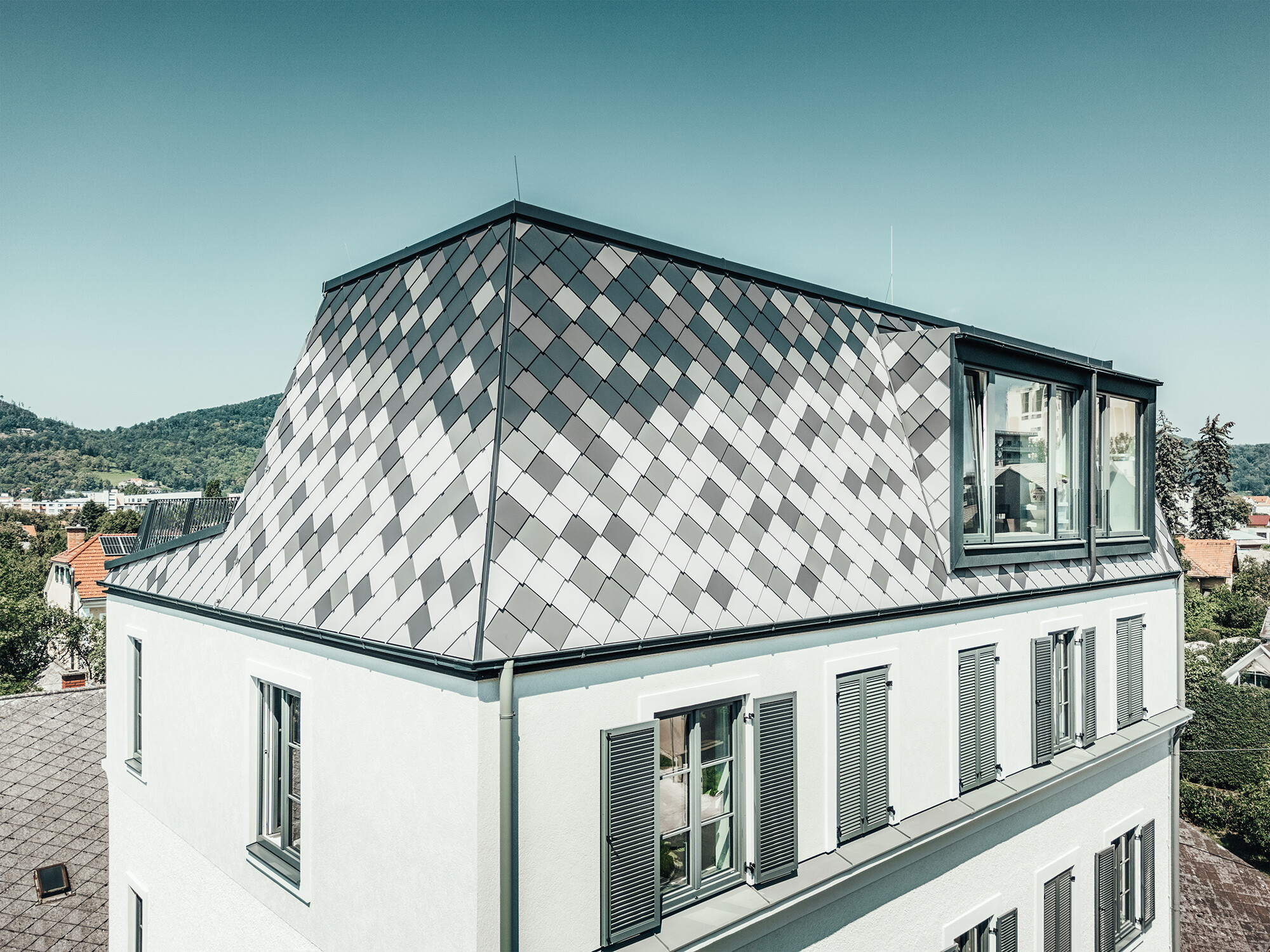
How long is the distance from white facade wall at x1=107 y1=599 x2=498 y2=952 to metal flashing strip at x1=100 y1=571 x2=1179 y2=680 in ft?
0.50

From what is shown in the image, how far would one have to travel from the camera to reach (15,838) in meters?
13.1

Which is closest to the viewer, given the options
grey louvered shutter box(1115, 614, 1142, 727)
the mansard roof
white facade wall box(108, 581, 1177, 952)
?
white facade wall box(108, 581, 1177, 952)

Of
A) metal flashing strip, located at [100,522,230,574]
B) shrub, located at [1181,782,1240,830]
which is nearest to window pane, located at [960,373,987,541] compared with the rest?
metal flashing strip, located at [100,522,230,574]

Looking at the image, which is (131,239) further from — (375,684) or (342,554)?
(375,684)

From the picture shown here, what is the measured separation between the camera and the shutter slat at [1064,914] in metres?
11.3

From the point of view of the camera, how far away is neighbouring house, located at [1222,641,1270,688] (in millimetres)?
36406

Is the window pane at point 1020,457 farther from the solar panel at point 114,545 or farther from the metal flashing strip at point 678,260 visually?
the solar panel at point 114,545

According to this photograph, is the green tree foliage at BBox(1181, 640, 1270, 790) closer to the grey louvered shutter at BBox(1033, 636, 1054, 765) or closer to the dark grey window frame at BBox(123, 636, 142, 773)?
the grey louvered shutter at BBox(1033, 636, 1054, 765)

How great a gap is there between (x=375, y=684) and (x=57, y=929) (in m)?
10.4

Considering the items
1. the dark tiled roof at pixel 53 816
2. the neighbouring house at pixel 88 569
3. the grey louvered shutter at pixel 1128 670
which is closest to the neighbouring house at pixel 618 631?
the grey louvered shutter at pixel 1128 670

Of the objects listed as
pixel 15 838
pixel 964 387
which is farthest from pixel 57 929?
pixel 964 387

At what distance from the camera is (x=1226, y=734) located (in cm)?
2906

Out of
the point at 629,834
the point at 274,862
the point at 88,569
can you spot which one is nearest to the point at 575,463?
the point at 629,834

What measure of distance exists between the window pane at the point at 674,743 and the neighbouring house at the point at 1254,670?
134 ft
